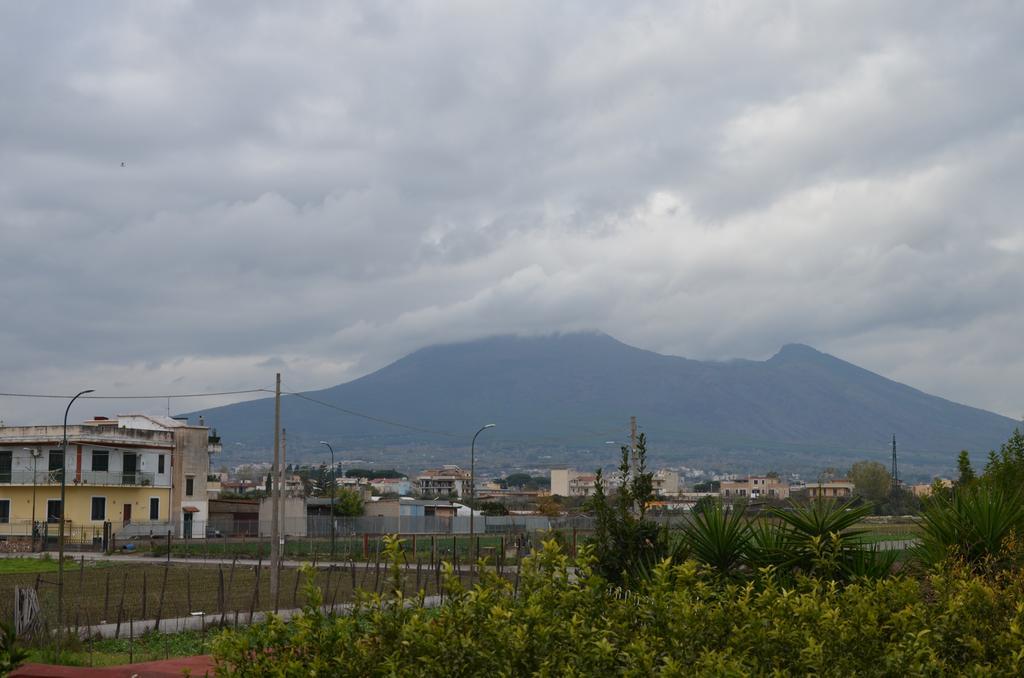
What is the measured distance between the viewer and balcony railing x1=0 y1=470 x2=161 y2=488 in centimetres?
7362

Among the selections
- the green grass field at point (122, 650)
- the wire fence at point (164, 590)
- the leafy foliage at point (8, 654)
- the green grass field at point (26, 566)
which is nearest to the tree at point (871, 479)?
the wire fence at point (164, 590)

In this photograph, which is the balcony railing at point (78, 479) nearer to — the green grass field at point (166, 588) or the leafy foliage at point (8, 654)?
the green grass field at point (166, 588)

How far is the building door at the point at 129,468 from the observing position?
77.4m

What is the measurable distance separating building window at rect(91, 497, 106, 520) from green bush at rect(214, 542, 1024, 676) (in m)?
74.6

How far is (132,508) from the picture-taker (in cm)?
7881

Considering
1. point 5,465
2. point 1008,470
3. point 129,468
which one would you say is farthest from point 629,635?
point 5,465

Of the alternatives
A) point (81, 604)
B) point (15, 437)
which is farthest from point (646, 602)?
point (15, 437)

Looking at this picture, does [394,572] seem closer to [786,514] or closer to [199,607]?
[786,514]

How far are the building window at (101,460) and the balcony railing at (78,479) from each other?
1.33ft

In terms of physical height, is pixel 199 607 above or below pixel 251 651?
below

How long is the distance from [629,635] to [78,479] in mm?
74275

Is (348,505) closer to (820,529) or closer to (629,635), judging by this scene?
(820,529)

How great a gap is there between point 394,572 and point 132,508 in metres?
77.6

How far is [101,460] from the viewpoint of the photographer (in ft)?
249
